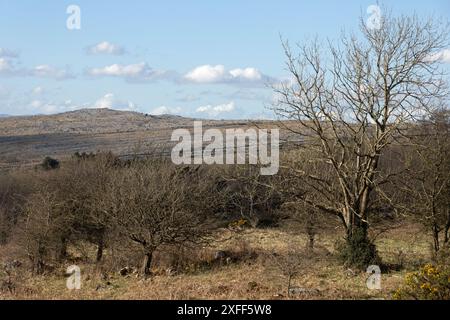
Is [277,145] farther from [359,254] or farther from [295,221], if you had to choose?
[295,221]

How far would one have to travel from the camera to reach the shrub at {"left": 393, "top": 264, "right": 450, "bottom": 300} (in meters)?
10.6

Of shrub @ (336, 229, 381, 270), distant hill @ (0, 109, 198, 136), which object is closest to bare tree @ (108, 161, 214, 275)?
shrub @ (336, 229, 381, 270)

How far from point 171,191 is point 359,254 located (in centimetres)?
822

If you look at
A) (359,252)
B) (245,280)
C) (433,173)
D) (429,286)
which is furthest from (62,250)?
(429,286)

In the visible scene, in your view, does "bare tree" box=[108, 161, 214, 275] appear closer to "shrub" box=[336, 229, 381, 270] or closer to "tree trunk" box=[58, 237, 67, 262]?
"tree trunk" box=[58, 237, 67, 262]

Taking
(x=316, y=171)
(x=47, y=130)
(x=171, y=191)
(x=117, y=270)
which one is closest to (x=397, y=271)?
(x=316, y=171)

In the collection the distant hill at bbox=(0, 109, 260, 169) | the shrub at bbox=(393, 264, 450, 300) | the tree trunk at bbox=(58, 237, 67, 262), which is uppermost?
the distant hill at bbox=(0, 109, 260, 169)

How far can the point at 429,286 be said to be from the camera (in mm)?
10750

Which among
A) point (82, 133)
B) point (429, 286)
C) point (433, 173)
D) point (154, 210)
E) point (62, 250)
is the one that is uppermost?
point (82, 133)

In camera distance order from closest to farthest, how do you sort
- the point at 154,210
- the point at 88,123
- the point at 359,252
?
the point at 359,252
the point at 154,210
the point at 88,123

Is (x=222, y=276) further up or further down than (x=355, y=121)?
further down

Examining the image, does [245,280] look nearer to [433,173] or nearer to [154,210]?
[154,210]
